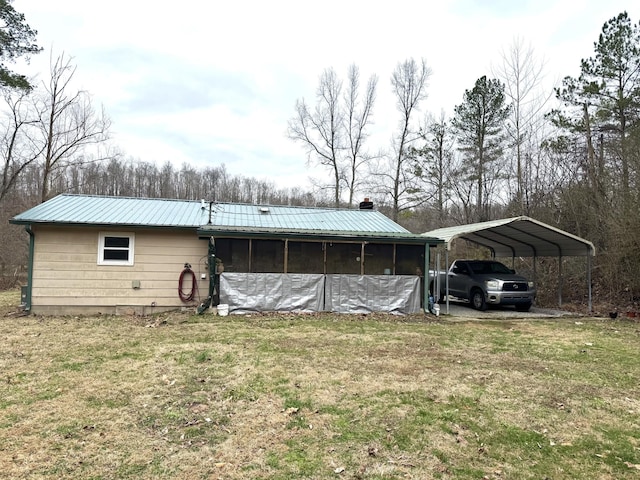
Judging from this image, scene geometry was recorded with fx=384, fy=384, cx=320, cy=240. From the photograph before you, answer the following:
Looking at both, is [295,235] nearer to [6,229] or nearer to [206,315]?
[206,315]

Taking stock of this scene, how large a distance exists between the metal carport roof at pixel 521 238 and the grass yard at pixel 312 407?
13.2 feet

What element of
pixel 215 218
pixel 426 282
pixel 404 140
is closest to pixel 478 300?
pixel 426 282

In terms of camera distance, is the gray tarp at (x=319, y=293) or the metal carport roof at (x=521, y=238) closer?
the gray tarp at (x=319, y=293)

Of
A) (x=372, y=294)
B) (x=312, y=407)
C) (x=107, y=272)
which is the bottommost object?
(x=312, y=407)

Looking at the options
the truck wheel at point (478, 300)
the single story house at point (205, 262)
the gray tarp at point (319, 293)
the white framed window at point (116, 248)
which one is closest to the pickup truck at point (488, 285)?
the truck wheel at point (478, 300)

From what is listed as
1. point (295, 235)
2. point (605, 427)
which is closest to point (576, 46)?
point (295, 235)

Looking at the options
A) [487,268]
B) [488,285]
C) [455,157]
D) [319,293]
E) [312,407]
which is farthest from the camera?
[455,157]

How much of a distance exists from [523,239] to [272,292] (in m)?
8.91

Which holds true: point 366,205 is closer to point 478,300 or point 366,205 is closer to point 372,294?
point 372,294

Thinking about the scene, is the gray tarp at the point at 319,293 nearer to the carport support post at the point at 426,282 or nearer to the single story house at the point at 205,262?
the single story house at the point at 205,262

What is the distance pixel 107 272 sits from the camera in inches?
394

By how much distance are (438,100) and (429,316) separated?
60.7 feet

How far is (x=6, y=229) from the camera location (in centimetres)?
1936

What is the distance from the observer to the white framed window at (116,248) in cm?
1006
